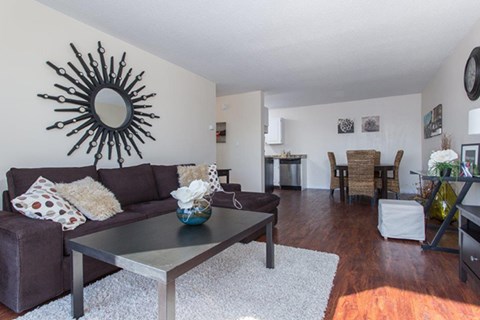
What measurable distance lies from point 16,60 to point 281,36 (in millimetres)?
2532

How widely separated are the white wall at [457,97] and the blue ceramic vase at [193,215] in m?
2.90

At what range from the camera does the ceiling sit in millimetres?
2354

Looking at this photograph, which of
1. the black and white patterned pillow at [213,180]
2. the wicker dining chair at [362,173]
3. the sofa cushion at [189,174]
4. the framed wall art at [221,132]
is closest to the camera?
the sofa cushion at [189,174]

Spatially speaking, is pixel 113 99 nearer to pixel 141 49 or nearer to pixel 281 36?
pixel 141 49

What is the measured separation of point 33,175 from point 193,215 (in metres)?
1.39

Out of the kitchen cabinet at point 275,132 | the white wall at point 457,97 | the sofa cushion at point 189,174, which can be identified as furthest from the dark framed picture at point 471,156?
the kitchen cabinet at point 275,132

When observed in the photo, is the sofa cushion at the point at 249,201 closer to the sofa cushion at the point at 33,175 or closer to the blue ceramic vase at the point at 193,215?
the blue ceramic vase at the point at 193,215

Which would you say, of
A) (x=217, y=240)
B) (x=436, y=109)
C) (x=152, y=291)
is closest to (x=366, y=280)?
(x=217, y=240)

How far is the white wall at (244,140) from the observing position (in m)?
5.35

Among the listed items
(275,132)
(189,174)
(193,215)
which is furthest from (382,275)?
(275,132)

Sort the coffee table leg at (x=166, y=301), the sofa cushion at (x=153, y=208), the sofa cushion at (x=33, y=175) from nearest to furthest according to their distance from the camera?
the coffee table leg at (x=166, y=301) → the sofa cushion at (x=33, y=175) → the sofa cushion at (x=153, y=208)

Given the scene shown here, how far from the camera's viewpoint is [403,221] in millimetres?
2748

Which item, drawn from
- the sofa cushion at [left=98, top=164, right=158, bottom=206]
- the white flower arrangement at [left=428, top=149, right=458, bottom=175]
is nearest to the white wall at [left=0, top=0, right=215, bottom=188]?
the sofa cushion at [left=98, top=164, right=158, bottom=206]

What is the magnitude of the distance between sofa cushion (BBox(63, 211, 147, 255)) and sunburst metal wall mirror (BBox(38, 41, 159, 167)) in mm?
1039
